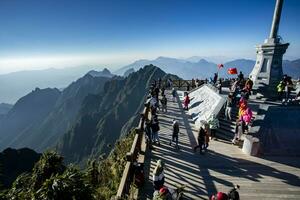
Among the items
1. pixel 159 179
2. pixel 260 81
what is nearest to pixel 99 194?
pixel 159 179

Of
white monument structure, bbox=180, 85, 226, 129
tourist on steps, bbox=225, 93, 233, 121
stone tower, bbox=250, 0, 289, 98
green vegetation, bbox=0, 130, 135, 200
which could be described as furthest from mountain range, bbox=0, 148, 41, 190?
stone tower, bbox=250, 0, 289, 98

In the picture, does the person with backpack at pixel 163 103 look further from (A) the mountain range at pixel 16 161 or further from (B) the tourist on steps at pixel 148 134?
(A) the mountain range at pixel 16 161

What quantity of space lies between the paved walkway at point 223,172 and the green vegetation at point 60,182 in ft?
6.31

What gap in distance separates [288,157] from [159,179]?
29.9ft

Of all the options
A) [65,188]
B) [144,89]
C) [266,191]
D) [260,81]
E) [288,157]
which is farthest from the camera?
[144,89]

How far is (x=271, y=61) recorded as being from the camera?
22812 mm

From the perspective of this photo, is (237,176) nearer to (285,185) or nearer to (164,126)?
(285,185)

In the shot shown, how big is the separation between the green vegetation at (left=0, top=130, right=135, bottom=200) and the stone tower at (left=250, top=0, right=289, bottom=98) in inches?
567

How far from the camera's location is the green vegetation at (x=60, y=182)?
5.82 meters

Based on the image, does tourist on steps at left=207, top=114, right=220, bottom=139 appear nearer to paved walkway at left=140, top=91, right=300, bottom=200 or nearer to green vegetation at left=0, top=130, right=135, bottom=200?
paved walkway at left=140, top=91, right=300, bottom=200

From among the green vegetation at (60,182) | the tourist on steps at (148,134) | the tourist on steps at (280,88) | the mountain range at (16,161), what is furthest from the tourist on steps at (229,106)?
the mountain range at (16,161)

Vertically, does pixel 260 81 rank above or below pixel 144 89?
above

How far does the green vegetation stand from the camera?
5.82 metres

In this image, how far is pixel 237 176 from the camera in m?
12.2
